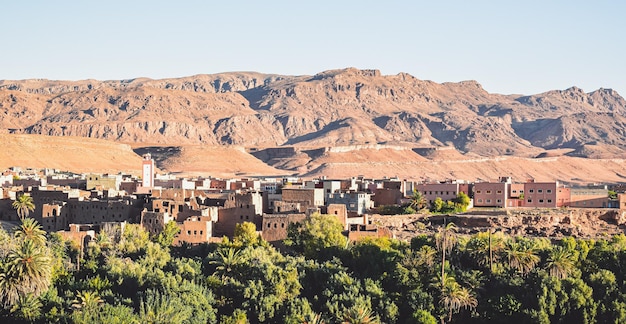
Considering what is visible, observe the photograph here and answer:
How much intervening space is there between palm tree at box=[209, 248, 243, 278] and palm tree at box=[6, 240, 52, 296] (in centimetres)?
715

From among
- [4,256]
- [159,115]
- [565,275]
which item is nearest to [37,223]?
[4,256]

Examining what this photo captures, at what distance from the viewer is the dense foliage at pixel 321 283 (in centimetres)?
3453

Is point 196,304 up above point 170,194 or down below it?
below

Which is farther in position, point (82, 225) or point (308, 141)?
point (308, 141)

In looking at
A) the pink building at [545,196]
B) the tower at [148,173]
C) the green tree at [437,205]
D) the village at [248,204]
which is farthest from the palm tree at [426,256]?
the tower at [148,173]

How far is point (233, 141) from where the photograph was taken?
199 m

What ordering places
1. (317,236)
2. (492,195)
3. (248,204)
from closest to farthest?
(317,236), (248,204), (492,195)

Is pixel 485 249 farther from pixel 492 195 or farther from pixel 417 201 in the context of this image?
pixel 492 195

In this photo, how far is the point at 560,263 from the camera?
38469 mm

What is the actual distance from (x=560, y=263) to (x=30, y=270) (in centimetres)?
2185

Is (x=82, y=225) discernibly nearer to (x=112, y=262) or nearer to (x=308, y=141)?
(x=112, y=262)

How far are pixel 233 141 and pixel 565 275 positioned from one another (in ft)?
538

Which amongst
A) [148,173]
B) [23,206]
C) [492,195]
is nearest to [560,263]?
[492,195]

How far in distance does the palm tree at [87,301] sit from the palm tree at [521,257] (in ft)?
57.5
